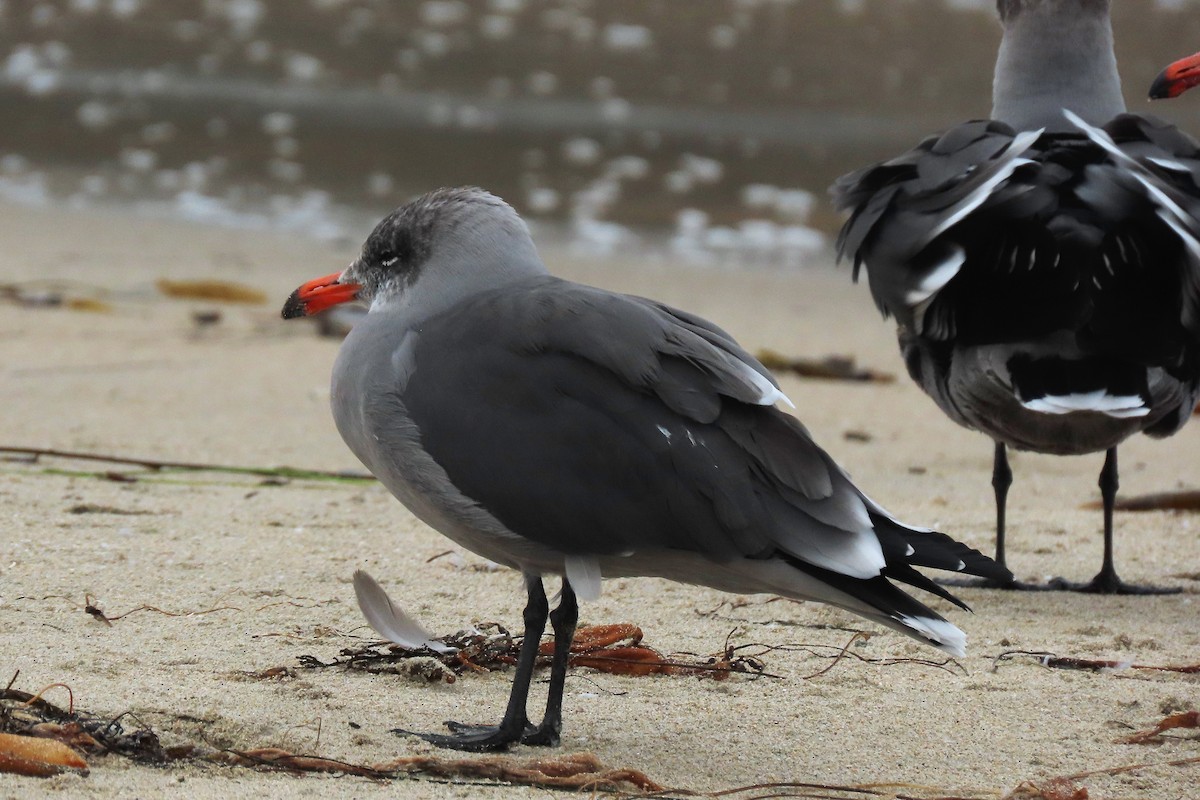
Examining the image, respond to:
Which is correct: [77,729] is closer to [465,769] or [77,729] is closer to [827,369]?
[465,769]

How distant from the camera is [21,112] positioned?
17453mm

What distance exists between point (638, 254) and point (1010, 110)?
7.39 metres

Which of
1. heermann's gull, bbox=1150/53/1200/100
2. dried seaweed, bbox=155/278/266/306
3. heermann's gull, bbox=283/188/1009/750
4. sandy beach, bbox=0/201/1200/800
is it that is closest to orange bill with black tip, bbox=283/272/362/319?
heermann's gull, bbox=283/188/1009/750

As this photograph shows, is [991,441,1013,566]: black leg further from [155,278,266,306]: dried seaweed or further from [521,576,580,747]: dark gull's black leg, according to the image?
[155,278,266,306]: dried seaweed

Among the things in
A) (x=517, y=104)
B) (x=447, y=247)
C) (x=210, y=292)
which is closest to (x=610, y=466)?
(x=447, y=247)

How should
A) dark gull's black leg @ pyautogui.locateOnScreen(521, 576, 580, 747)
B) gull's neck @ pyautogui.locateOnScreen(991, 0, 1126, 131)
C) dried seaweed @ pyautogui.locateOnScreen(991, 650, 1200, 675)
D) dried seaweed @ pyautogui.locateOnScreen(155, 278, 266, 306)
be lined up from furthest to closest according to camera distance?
dried seaweed @ pyautogui.locateOnScreen(155, 278, 266, 306)
gull's neck @ pyautogui.locateOnScreen(991, 0, 1126, 131)
dried seaweed @ pyautogui.locateOnScreen(991, 650, 1200, 675)
dark gull's black leg @ pyautogui.locateOnScreen(521, 576, 580, 747)

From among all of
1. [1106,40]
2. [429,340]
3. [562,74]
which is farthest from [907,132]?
[429,340]

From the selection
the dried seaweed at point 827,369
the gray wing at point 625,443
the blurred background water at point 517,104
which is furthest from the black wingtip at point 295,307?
the blurred background water at point 517,104

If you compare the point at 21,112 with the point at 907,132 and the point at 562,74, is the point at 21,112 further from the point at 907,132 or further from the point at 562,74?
the point at 907,132

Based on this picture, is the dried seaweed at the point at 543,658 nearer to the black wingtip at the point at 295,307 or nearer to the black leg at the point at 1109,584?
the black wingtip at the point at 295,307

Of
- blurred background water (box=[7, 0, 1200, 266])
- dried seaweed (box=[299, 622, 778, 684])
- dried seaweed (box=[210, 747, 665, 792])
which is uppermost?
blurred background water (box=[7, 0, 1200, 266])

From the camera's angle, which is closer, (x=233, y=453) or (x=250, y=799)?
(x=250, y=799)

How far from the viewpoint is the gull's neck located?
18.2 ft

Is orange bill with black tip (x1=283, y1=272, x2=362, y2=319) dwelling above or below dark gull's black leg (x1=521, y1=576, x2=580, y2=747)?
above
